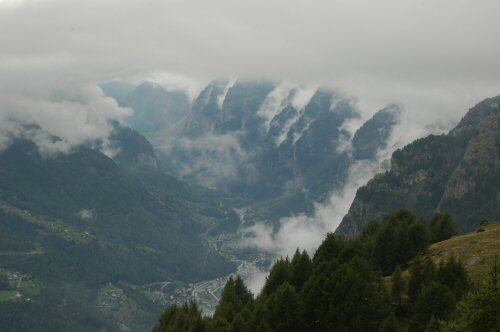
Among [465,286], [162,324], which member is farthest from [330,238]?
[162,324]

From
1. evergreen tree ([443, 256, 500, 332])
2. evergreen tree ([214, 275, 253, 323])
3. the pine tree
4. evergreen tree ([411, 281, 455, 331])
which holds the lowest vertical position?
evergreen tree ([443, 256, 500, 332])

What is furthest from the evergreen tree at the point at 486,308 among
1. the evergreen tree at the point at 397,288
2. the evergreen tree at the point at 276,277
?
the evergreen tree at the point at 276,277

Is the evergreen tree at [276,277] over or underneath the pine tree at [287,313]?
over

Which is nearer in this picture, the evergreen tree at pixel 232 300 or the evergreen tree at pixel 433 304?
the evergreen tree at pixel 433 304

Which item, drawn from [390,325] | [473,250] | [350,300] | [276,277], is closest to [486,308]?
[390,325]

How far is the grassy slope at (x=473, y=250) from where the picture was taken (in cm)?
10981

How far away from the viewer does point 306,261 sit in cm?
11169

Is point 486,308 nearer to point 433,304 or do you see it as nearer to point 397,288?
point 433,304

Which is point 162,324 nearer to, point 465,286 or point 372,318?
point 372,318

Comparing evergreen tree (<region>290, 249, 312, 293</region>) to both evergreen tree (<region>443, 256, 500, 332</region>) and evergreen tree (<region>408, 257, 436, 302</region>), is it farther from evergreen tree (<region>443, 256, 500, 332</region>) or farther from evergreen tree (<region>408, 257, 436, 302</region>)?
evergreen tree (<region>443, 256, 500, 332</region>)

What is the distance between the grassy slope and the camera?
110 metres

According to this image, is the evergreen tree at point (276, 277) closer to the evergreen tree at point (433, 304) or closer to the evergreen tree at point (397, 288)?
the evergreen tree at point (397, 288)

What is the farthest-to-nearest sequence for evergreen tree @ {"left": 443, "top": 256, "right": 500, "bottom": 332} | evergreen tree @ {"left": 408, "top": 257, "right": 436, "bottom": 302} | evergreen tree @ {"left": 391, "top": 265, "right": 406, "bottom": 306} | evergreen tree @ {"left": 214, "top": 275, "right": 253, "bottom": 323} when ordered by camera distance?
evergreen tree @ {"left": 214, "top": 275, "right": 253, "bottom": 323} → evergreen tree @ {"left": 391, "top": 265, "right": 406, "bottom": 306} → evergreen tree @ {"left": 408, "top": 257, "right": 436, "bottom": 302} → evergreen tree @ {"left": 443, "top": 256, "right": 500, "bottom": 332}

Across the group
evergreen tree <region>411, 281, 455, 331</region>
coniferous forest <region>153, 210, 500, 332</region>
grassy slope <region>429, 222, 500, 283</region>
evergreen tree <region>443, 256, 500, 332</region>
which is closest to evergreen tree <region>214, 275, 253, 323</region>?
coniferous forest <region>153, 210, 500, 332</region>
